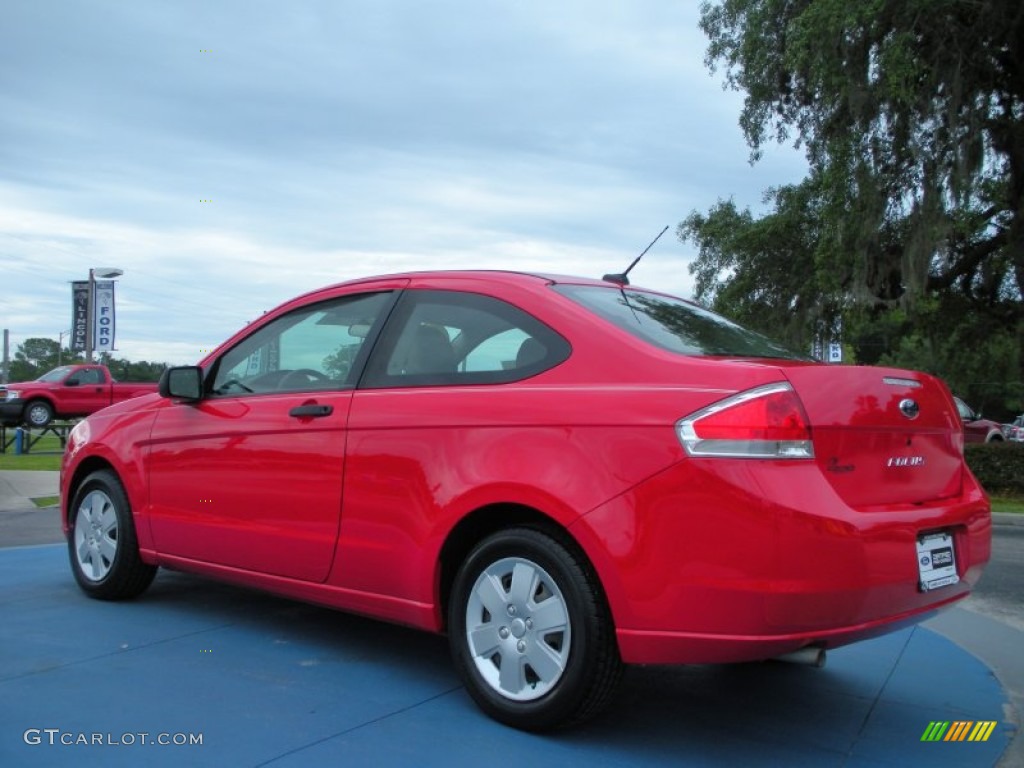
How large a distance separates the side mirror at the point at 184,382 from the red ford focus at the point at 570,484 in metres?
0.18

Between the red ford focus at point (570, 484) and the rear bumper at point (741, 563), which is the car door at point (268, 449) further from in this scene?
the rear bumper at point (741, 563)

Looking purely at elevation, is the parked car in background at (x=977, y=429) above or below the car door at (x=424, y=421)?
below

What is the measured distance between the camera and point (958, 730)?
11.7 ft

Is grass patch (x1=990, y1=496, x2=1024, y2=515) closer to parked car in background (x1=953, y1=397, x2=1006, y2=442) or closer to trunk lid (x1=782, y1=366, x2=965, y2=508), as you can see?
trunk lid (x1=782, y1=366, x2=965, y2=508)

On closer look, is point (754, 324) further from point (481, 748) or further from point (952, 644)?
point (481, 748)

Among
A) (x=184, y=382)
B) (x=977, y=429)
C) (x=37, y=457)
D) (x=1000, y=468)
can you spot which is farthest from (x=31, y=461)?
(x=977, y=429)

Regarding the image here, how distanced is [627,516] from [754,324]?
17.1 metres

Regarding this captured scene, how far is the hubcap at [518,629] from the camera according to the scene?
3.18 meters

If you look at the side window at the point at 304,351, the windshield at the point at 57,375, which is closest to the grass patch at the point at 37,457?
the windshield at the point at 57,375

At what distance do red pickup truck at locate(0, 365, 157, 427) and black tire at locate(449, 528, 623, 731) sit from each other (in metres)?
23.1

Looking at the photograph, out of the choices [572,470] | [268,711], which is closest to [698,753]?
[572,470]

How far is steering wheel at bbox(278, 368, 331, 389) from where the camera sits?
13.8 ft

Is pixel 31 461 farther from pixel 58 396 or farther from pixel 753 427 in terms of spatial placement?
pixel 753 427

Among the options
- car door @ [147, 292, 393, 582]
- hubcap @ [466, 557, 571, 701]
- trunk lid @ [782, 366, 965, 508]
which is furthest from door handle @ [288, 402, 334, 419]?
trunk lid @ [782, 366, 965, 508]
